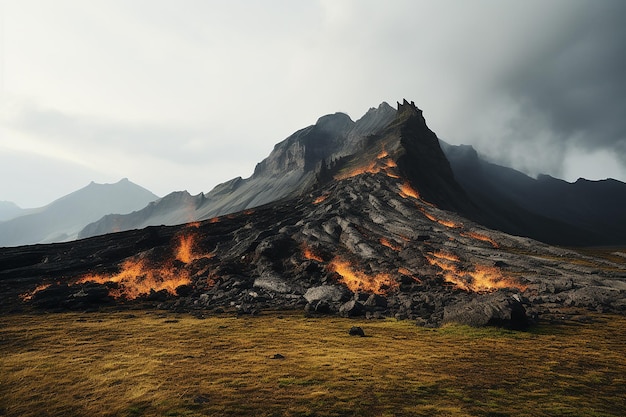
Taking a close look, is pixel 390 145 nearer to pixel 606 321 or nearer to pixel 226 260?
pixel 226 260

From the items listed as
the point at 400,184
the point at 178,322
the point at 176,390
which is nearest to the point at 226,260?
the point at 178,322

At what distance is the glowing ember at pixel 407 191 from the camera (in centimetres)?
9015

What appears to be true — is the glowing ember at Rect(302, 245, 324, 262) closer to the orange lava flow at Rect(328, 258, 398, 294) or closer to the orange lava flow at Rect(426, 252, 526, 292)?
the orange lava flow at Rect(328, 258, 398, 294)

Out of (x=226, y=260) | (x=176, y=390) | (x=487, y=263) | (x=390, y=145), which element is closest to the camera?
(x=176, y=390)

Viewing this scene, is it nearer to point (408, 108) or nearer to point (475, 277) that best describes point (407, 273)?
point (475, 277)

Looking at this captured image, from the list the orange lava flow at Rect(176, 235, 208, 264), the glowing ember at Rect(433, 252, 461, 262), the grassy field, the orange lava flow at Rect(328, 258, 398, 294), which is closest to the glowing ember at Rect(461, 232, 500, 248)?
the glowing ember at Rect(433, 252, 461, 262)

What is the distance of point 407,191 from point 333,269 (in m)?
52.9

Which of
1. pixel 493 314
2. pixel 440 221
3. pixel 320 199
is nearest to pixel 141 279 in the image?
pixel 493 314

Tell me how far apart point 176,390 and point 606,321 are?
33295mm

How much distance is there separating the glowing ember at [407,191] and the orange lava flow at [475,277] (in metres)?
42.0

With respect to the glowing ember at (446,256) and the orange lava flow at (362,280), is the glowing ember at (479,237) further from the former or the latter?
the orange lava flow at (362,280)

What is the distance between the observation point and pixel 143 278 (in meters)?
47.3

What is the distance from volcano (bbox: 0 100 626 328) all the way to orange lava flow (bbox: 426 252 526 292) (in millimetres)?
232

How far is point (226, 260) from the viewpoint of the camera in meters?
56.0
